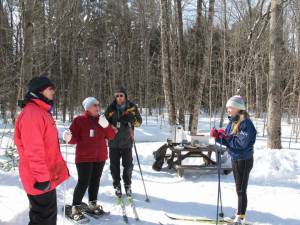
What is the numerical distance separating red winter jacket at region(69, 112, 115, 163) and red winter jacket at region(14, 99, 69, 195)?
1.43 m

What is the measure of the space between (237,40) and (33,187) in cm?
2087

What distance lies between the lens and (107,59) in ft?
109

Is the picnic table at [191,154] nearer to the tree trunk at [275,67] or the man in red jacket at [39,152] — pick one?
the tree trunk at [275,67]

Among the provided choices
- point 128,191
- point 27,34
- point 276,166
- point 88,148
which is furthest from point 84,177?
point 27,34

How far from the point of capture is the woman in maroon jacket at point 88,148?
515 cm

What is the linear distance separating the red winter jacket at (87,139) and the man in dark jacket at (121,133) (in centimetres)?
72

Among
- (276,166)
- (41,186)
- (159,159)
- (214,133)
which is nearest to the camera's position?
(41,186)

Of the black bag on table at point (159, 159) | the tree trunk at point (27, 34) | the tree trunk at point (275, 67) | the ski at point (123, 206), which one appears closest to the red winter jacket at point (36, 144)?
the ski at point (123, 206)

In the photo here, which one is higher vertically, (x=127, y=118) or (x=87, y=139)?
(x=127, y=118)

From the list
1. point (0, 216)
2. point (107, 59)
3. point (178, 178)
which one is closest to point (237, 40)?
point (107, 59)

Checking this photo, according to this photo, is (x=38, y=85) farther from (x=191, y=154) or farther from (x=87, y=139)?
(x=191, y=154)

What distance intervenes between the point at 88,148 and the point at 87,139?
5.0 inches

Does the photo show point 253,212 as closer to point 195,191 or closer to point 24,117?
point 195,191

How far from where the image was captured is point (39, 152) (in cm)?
343
